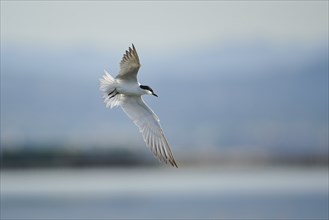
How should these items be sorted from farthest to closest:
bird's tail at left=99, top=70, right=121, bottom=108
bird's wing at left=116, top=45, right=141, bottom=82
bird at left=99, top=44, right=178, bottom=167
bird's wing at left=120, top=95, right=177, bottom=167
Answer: bird's wing at left=120, top=95, right=177, bottom=167
bird's tail at left=99, top=70, right=121, bottom=108
bird at left=99, top=44, right=178, bottom=167
bird's wing at left=116, top=45, right=141, bottom=82

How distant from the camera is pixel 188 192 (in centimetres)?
4069

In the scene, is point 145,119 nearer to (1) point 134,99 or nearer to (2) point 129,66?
(1) point 134,99

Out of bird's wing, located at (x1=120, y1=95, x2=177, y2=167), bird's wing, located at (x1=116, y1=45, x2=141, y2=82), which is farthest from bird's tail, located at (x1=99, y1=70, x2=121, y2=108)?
bird's wing, located at (x1=120, y1=95, x2=177, y2=167)

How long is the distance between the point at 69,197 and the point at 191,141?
356 feet

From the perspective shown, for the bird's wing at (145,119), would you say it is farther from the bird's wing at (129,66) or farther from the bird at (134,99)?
the bird's wing at (129,66)

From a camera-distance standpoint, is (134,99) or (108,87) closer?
(108,87)

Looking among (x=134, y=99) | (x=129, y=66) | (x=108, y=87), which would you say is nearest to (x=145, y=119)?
(x=134, y=99)

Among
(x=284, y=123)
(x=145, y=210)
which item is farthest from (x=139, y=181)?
(x=284, y=123)

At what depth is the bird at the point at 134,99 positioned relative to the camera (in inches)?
623

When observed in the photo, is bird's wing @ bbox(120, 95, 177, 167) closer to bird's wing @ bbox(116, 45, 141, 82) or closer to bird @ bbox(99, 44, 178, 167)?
bird @ bbox(99, 44, 178, 167)

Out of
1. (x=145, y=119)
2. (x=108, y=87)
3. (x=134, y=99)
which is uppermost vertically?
(x=134, y=99)

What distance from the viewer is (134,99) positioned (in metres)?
16.9

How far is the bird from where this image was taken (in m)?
15.8

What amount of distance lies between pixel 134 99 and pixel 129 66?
1.20 meters
